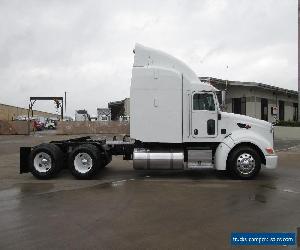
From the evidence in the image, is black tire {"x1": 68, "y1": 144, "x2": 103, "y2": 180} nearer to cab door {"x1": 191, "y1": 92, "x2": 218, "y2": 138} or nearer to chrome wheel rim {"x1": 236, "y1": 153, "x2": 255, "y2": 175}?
cab door {"x1": 191, "y1": 92, "x2": 218, "y2": 138}

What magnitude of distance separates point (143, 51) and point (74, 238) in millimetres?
7178

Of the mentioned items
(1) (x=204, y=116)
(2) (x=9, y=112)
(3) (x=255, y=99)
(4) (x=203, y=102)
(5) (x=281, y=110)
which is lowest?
(1) (x=204, y=116)

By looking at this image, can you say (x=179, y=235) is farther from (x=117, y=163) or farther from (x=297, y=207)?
(x=117, y=163)

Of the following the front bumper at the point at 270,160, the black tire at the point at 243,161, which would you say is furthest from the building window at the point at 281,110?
the black tire at the point at 243,161

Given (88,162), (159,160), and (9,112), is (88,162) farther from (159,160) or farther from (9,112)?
(9,112)

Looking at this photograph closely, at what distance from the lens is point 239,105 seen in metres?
34.3

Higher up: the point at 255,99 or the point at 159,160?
the point at 255,99

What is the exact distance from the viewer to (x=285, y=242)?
5.57 meters

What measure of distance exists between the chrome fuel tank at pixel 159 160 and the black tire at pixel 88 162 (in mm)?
1202

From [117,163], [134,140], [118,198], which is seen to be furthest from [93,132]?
[118,198]

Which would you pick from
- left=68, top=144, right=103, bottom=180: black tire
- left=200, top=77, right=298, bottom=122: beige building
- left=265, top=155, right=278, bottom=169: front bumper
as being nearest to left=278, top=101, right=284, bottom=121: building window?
left=200, top=77, right=298, bottom=122: beige building

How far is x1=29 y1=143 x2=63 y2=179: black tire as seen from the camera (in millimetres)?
11578

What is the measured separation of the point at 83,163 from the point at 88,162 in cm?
18

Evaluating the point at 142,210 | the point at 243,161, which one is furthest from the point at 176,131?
the point at 142,210
